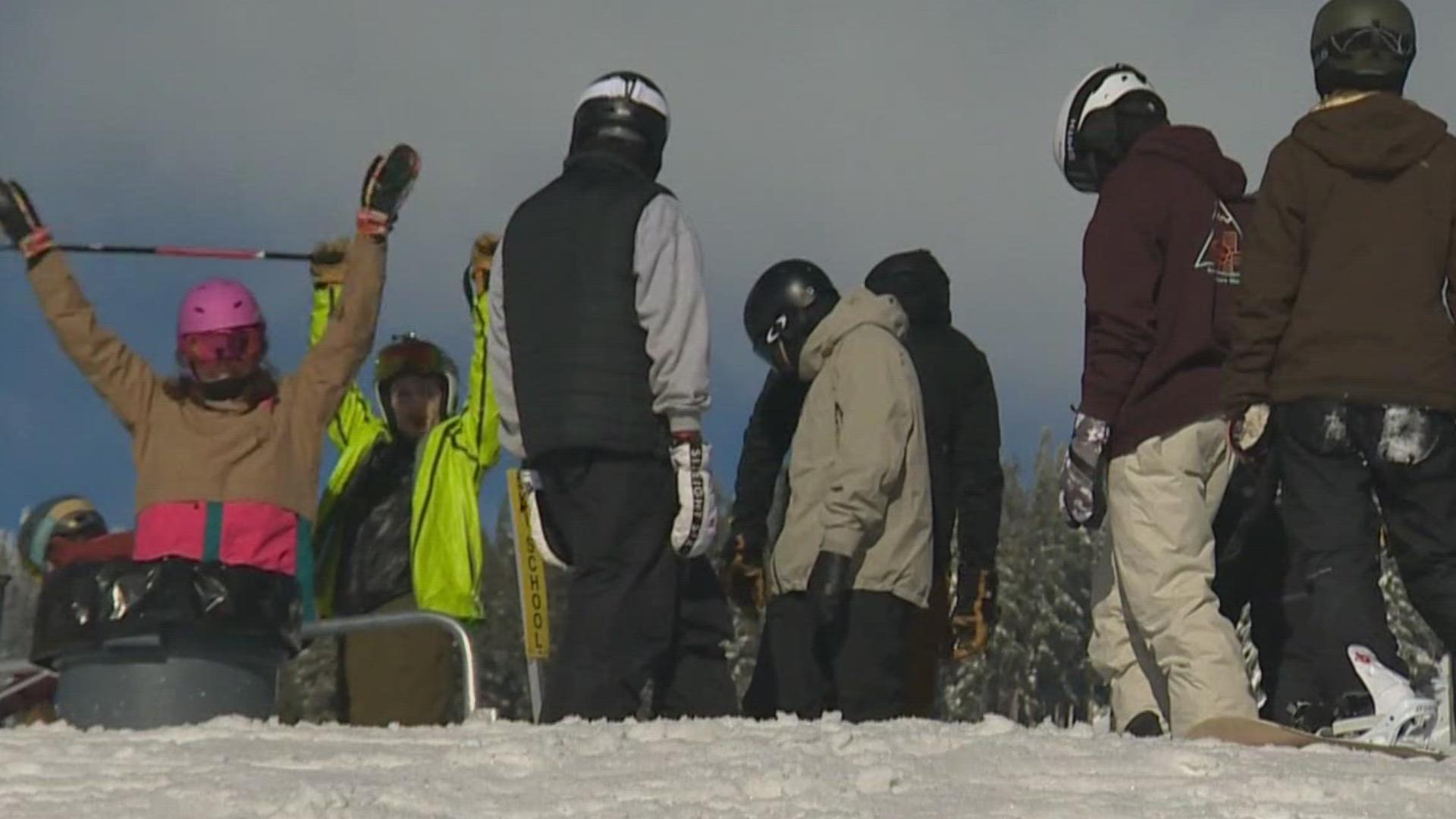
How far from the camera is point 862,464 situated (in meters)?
9.91

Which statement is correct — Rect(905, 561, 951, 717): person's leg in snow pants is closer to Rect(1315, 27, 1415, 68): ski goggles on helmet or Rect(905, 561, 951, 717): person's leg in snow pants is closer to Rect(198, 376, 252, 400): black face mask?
Rect(198, 376, 252, 400): black face mask

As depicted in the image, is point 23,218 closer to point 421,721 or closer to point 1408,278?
point 421,721

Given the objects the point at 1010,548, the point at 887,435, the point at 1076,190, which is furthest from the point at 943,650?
the point at 1010,548

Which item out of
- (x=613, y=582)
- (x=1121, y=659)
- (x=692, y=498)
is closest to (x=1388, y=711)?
(x=1121, y=659)

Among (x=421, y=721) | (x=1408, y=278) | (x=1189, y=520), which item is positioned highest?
(x=1408, y=278)

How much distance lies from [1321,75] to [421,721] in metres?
4.27

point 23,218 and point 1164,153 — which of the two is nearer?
point 1164,153

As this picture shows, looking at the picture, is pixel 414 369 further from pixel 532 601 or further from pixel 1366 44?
pixel 1366 44

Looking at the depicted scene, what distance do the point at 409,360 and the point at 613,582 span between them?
3.40 metres

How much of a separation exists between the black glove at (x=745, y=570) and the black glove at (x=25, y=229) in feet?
9.23

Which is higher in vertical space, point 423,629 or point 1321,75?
point 1321,75

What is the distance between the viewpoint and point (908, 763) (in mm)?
7062

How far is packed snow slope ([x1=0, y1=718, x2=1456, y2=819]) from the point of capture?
6.37 m

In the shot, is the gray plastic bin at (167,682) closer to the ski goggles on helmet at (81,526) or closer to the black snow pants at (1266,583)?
the black snow pants at (1266,583)
